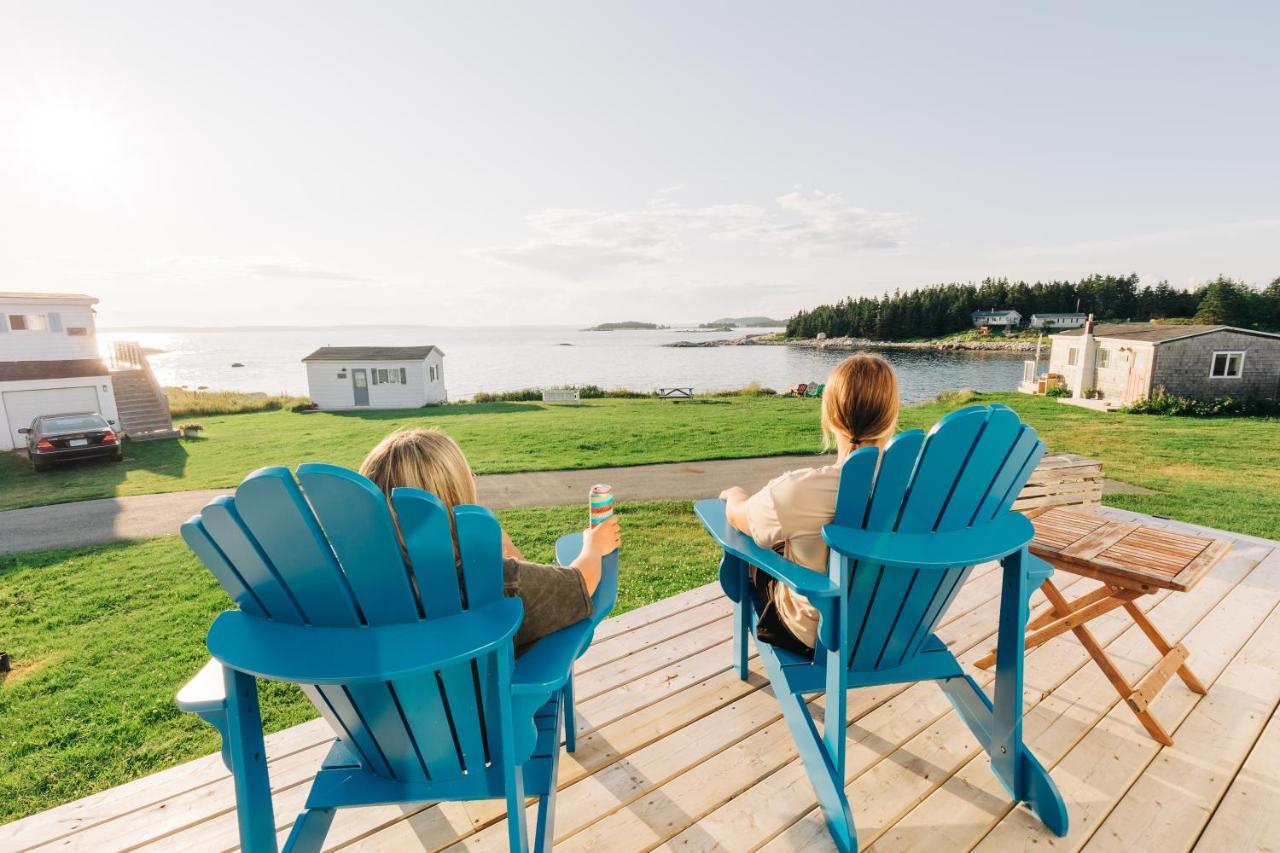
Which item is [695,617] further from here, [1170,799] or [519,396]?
[519,396]

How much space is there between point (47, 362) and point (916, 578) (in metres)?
24.7

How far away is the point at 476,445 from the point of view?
500 inches

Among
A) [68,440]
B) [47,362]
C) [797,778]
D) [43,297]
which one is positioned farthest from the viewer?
[43,297]

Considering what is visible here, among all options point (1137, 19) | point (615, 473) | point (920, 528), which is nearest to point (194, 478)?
point (615, 473)

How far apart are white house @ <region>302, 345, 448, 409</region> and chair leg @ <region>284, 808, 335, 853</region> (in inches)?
951

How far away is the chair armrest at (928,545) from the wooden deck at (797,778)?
933 millimetres

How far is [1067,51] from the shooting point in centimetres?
788

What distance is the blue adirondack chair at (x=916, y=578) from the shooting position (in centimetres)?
163

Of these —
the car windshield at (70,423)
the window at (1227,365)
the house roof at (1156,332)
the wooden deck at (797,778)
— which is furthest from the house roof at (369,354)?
the window at (1227,365)

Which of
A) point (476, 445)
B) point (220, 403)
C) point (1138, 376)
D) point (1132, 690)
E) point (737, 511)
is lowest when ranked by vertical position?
point (476, 445)

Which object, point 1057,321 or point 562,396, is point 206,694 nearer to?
point 562,396

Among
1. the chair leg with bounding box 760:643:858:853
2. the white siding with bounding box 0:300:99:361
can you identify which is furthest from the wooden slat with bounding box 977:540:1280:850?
the white siding with bounding box 0:300:99:361

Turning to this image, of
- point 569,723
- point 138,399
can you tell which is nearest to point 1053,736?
point 569,723

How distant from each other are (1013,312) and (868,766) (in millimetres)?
108425
